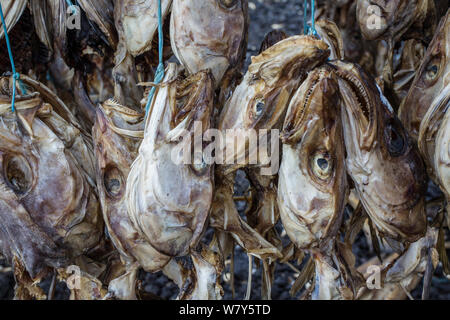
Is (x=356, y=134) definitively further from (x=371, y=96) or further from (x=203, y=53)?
(x=203, y=53)

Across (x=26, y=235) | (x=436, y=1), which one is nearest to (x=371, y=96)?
(x=436, y=1)

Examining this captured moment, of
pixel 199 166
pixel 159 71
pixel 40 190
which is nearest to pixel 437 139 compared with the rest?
pixel 199 166

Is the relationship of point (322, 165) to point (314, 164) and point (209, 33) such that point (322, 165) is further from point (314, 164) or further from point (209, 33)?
point (209, 33)

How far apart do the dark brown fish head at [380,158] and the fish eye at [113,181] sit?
0.75 meters

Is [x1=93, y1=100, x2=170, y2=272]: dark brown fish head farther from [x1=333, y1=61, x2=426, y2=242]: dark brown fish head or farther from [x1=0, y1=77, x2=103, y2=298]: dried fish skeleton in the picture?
[x1=333, y1=61, x2=426, y2=242]: dark brown fish head

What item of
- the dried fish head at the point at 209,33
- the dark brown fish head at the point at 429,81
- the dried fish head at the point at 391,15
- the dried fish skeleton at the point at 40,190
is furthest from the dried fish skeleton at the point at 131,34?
the dark brown fish head at the point at 429,81

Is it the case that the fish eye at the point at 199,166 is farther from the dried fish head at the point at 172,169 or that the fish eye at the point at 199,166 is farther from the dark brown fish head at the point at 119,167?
the dark brown fish head at the point at 119,167

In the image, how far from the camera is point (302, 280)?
2.04 metres

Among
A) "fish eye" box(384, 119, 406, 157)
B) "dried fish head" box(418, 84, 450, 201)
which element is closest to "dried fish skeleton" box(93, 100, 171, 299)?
"fish eye" box(384, 119, 406, 157)

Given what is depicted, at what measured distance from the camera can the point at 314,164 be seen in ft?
5.59

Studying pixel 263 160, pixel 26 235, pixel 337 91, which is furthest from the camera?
pixel 26 235

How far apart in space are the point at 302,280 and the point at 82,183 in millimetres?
860

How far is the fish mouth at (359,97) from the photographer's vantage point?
65.5 inches

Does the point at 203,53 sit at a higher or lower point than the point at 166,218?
higher
